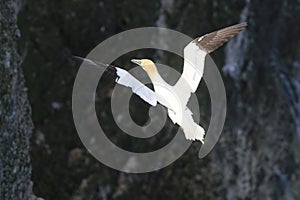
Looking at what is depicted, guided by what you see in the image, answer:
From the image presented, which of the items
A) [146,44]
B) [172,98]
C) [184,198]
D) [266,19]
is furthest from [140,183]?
[172,98]

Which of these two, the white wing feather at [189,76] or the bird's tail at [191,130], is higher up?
the white wing feather at [189,76]

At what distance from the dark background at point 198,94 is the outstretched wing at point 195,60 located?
11.7 feet

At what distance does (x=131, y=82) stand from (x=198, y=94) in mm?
4365

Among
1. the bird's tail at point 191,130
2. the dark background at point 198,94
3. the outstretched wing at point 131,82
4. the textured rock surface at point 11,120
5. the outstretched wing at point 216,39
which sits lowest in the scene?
the dark background at point 198,94

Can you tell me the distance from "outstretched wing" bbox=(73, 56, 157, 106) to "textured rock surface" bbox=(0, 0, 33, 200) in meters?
1.85

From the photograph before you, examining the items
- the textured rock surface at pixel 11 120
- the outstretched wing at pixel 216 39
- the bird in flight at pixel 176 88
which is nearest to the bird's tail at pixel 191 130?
the bird in flight at pixel 176 88

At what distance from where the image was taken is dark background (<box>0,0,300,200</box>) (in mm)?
5879

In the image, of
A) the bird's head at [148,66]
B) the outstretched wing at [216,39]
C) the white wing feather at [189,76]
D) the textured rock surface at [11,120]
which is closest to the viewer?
the bird's head at [148,66]

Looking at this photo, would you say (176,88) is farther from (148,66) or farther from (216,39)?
(216,39)

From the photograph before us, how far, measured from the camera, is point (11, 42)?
3955 mm

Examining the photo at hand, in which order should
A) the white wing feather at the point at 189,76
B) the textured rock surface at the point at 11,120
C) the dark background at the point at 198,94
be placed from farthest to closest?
the dark background at the point at 198,94, the textured rock surface at the point at 11,120, the white wing feather at the point at 189,76

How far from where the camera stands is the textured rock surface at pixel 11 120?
373cm

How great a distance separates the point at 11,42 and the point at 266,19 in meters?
3.66

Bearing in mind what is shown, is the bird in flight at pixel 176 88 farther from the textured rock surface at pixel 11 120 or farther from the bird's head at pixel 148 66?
the textured rock surface at pixel 11 120
